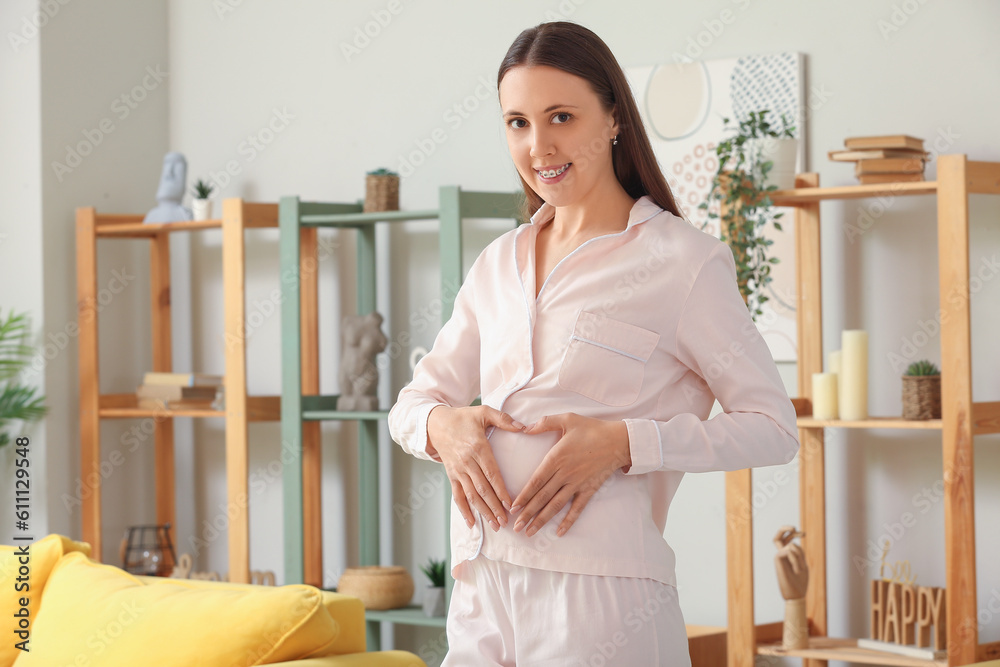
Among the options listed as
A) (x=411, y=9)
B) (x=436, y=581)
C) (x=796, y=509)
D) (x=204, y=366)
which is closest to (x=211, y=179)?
(x=204, y=366)

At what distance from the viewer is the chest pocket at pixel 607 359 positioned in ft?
4.29

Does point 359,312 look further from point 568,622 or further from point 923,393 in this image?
point 568,622

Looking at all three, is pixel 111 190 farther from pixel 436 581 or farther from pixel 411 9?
pixel 436 581

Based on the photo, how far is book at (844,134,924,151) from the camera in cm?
276

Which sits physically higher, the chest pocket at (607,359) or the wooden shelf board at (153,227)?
the wooden shelf board at (153,227)

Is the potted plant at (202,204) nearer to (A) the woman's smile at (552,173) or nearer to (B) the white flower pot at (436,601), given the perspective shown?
(B) the white flower pot at (436,601)

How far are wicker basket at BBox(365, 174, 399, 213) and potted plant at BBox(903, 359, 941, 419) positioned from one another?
5.26ft

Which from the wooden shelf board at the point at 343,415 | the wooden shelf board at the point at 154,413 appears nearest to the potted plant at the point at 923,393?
the wooden shelf board at the point at 343,415

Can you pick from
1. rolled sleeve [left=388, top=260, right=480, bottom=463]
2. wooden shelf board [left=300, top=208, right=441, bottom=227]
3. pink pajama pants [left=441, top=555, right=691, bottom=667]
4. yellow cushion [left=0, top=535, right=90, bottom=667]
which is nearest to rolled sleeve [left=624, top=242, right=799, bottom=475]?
pink pajama pants [left=441, top=555, right=691, bottom=667]

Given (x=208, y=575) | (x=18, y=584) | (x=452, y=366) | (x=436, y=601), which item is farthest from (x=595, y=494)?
(x=208, y=575)

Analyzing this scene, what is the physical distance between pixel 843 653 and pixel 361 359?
1.65 meters

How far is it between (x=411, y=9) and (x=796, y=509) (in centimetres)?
205

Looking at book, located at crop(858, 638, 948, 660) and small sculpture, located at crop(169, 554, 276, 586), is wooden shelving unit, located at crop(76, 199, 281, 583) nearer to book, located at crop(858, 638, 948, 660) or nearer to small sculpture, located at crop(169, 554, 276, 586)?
small sculpture, located at crop(169, 554, 276, 586)

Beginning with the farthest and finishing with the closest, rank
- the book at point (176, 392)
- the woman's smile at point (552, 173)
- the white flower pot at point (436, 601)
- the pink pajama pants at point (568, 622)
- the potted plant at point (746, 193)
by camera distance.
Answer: the book at point (176, 392)
the white flower pot at point (436, 601)
the potted plant at point (746, 193)
the woman's smile at point (552, 173)
the pink pajama pants at point (568, 622)
